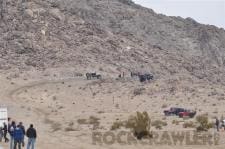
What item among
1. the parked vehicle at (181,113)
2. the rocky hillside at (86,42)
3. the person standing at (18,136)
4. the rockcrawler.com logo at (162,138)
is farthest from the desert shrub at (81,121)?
the rocky hillside at (86,42)

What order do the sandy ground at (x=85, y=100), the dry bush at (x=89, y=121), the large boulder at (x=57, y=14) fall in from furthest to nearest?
1. the large boulder at (x=57, y=14)
2. the dry bush at (x=89, y=121)
3. the sandy ground at (x=85, y=100)

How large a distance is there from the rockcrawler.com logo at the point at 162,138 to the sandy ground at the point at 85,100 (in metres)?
0.85

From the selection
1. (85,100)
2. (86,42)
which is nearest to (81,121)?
(85,100)

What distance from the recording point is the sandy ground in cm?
4556

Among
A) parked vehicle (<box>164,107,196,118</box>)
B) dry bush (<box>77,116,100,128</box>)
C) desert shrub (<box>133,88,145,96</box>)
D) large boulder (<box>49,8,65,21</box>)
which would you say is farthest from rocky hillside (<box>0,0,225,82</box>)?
dry bush (<box>77,116,100,128</box>)

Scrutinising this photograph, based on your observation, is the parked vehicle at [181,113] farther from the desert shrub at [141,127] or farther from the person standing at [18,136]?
the person standing at [18,136]

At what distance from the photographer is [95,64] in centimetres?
9819

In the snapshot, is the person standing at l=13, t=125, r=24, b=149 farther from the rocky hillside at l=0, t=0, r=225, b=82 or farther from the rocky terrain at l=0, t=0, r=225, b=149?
the rocky hillside at l=0, t=0, r=225, b=82

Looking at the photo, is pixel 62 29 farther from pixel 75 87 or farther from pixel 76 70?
pixel 75 87

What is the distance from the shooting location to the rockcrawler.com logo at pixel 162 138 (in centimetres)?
3578

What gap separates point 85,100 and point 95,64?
27033mm

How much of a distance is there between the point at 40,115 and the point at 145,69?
161ft

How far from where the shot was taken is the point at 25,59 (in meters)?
97.6

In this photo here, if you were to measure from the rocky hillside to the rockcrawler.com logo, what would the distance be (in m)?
55.8
